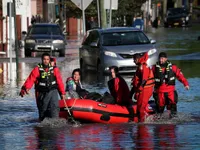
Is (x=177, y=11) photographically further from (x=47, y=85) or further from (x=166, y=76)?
(x=47, y=85)

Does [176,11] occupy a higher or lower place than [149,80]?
higher

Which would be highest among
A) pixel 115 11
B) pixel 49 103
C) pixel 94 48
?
pixel 115 11

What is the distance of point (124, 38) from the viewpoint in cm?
2777

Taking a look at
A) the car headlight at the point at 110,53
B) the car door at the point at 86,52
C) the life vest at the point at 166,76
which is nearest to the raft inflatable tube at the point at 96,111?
the life vest at the point at 166,76

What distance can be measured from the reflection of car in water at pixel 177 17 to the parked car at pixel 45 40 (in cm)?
4990

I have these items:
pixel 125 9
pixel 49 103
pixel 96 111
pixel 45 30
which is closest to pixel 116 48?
pixel 96 111

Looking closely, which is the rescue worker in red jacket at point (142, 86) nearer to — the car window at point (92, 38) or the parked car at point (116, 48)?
the parked car at point (116, 48)

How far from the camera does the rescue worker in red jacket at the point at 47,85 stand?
14.5 m

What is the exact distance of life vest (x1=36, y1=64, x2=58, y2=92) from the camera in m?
14.5

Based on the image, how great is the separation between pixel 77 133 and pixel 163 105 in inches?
95.3

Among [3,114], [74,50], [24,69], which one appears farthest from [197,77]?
[74,50]

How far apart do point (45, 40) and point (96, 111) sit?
23.8 metres

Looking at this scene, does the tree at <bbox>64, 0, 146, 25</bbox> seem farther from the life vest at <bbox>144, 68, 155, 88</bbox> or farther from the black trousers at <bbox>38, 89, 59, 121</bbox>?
the black trousers at <bbox>38, 89, 59, 121</bbox>

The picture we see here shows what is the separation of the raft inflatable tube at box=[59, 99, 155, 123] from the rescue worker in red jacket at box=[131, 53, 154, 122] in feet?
0.59
